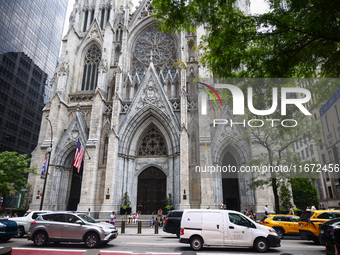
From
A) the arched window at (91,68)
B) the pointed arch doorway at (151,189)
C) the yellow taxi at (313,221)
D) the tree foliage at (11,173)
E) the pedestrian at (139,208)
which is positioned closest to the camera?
the yellow taxi at (313,221)

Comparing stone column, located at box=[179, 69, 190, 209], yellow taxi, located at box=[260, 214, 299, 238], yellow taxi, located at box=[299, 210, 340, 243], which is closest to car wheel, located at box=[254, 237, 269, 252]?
yellow taxi, located at box=[299, 210, 340, 243]

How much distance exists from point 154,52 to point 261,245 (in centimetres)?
2609

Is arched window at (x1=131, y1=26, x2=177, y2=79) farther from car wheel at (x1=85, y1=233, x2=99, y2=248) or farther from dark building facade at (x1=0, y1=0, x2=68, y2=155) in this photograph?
dark building facade at (x1=0, y1=0, x2=68, y2=155)

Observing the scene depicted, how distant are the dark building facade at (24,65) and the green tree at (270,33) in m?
47.0

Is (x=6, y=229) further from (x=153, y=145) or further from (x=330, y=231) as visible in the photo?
(x=153, y=145)

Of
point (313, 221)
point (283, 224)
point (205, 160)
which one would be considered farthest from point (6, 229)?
point (205, 160)

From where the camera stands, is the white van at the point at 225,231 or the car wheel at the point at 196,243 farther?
the car wheel at the point at 196,243

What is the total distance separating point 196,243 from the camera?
9.44 meters

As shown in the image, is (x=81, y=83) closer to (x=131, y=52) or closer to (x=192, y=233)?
(x=131, y=52)

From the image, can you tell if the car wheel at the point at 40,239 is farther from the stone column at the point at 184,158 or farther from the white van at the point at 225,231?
the stone column at the point at 184,158

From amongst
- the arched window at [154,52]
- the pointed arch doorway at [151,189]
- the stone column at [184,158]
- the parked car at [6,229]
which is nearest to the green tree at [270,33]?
the parked car at [6,229]

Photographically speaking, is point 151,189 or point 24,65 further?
point 24,65

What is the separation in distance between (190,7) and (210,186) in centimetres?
1613

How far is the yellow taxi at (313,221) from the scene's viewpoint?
430 inches
